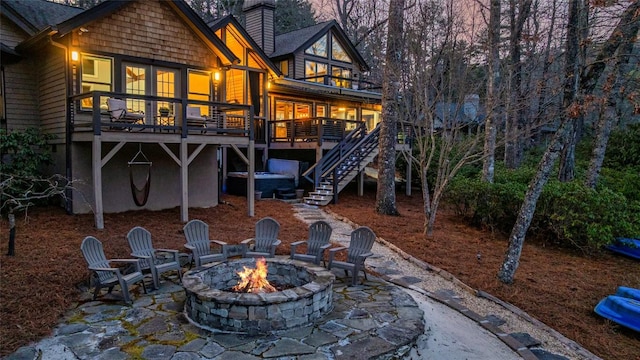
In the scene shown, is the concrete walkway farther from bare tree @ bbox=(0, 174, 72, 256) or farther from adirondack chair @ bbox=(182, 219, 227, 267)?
bare tree @ bbox=(0, 174, 72, 256)

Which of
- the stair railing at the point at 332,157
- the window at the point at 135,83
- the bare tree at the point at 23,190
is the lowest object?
the bare tree at the point at 23,190

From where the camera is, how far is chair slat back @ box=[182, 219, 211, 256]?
7.49 m

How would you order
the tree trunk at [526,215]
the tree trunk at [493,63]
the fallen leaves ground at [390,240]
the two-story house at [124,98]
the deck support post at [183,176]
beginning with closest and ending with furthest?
the fallen leaves ground at [390,240], the tree trunk at [526,215], the two-story house at [124,98], the deck support post at [183,176], the tree trunk at [493,63]

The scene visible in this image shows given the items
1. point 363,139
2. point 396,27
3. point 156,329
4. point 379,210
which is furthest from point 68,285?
point 363,139

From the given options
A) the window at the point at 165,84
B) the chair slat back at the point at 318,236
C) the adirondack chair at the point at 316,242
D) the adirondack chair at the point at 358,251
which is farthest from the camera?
the window at the point at 165,84

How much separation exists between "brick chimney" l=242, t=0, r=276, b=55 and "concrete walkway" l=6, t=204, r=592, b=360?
643 inches

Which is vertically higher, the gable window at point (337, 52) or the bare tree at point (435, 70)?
the gable window at point (337, 52)

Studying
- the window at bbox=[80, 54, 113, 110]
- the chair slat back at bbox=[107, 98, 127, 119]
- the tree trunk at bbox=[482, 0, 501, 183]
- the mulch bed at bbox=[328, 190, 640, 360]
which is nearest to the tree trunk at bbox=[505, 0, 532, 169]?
the tree trunk at bbox=[482, 0, 501, 183]

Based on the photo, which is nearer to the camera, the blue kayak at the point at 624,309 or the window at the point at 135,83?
the blue kayak at the point at 624,309

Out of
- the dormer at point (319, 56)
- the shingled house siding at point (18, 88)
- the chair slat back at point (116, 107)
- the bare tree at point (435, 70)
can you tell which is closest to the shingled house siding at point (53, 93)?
the shingled house siding at point (18, 88)

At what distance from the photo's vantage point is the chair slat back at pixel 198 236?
24.6 ft

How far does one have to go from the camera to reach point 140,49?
36.7ft

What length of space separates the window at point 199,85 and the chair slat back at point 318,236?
22.9 feet

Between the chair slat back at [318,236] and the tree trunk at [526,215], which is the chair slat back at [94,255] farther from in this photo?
the tree trunk at [526,215]
